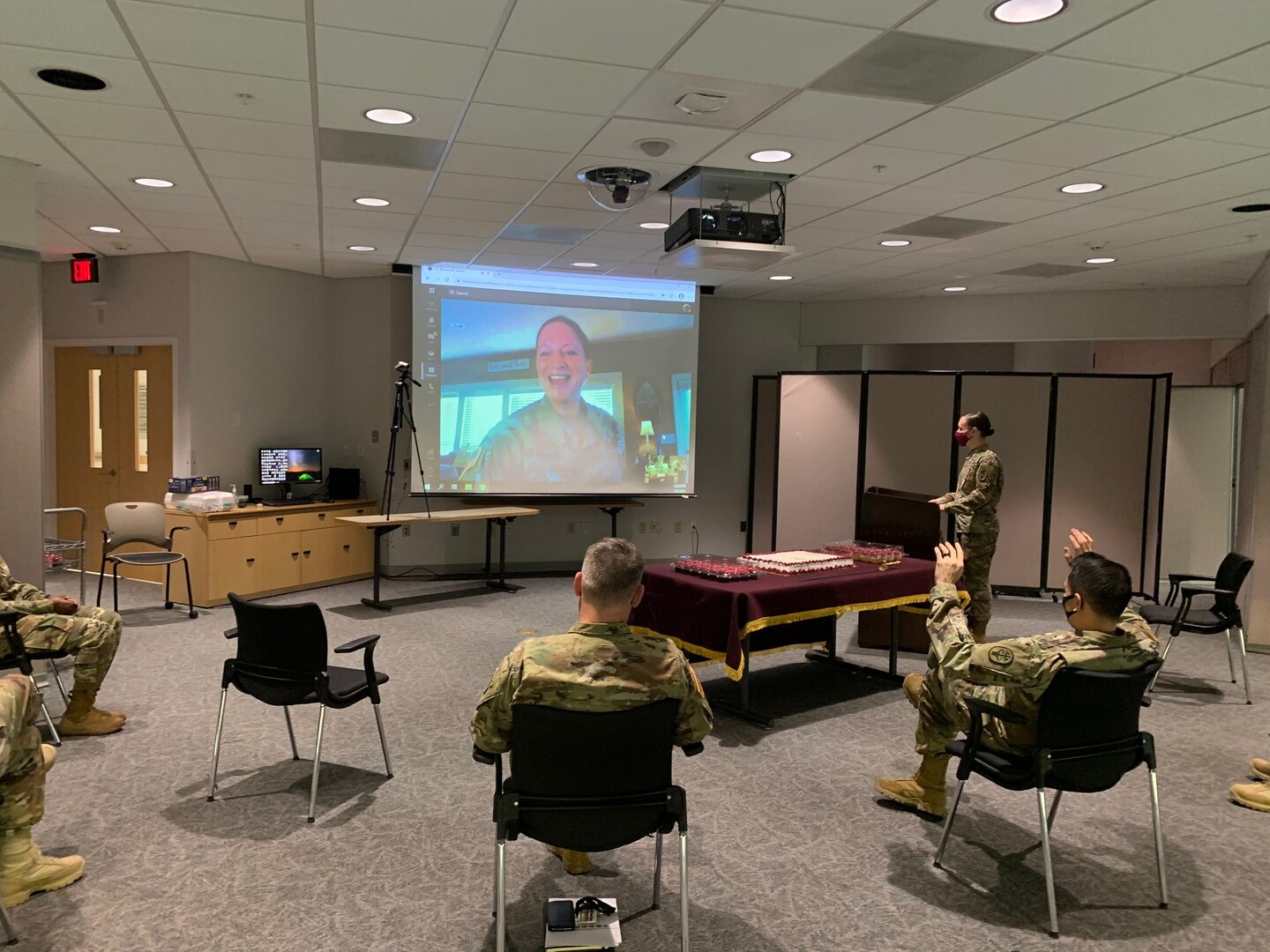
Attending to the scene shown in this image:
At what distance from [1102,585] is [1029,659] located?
33 centimetres

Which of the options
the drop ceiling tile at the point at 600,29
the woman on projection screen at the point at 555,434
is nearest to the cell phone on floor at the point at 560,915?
the drop ceiling tile at the point at 600,29

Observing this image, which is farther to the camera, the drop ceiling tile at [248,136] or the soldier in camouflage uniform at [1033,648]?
the drop ceiling tile at [248,136]

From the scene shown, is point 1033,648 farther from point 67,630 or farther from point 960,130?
point 67,630

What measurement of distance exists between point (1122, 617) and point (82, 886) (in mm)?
3650

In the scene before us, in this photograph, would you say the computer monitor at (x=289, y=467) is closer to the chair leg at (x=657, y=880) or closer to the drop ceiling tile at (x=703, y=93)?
the drop ceiling tile at (x=703, y=93)

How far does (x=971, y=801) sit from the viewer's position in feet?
12.1

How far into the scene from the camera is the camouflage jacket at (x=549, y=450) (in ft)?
27.5

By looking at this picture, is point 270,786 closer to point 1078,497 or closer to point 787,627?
point 787,627

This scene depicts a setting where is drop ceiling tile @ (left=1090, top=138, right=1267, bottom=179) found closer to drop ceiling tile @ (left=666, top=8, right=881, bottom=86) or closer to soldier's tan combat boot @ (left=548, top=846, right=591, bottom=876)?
drop ceiling tile @ (left=666, top=8, right=881, bottom=86)

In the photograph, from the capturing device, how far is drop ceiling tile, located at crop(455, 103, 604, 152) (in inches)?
151

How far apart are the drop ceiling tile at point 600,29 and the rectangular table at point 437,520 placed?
180 inches

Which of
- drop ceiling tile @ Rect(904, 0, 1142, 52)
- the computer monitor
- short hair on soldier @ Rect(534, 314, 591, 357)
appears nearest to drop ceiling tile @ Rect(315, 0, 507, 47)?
drop ceiling tile @ Rect(904, 0, 1142, 52)

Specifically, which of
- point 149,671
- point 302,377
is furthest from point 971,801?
point 302,377

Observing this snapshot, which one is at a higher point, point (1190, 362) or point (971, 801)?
point (1190, 362)
